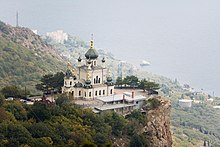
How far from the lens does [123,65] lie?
149 feet

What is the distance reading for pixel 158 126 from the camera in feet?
55.1

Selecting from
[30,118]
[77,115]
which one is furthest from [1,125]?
[77,115]

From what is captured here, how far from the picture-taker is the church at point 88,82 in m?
17.5

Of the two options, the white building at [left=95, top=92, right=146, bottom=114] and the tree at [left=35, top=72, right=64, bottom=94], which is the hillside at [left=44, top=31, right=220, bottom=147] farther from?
the tree at [left=35, top=72, right=64, bottom=94]

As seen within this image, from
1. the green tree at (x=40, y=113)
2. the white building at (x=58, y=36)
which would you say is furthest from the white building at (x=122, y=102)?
the white building at (x=58, y=36)

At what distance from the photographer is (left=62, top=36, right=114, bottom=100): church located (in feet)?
57.5

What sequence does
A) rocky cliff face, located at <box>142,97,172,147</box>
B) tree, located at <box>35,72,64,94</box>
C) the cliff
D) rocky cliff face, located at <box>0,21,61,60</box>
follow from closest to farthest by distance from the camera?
the cliff, rocky cliff face, located at <box>142,97,172,147</box>, tree, located at <box>35,72,64,94</box>, rocky cliff face, located at <box>0,21,61,60</box>

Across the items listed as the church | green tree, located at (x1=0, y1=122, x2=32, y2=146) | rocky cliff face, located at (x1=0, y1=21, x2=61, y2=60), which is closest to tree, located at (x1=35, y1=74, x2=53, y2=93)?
the church

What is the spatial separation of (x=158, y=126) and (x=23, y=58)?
13725 mm

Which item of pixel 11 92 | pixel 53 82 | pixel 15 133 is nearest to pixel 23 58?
pixel 53 82

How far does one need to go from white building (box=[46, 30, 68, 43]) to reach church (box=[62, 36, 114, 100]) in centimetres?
3180

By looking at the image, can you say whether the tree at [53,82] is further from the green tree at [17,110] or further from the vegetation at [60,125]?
the green tree at [17,110]

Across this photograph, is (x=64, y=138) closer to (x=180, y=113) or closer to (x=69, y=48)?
(x=180, y=113)

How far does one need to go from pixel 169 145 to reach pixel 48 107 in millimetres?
3996
